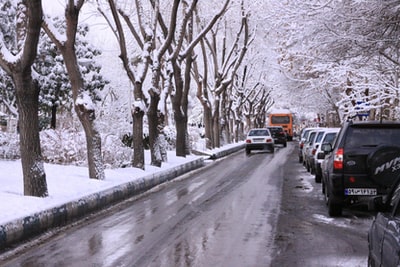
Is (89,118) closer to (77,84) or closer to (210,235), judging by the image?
(77,84)

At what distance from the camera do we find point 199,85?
127ft

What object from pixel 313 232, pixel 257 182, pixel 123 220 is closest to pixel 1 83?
pixel 257 182

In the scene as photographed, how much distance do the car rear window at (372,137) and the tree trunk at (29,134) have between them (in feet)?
19.5

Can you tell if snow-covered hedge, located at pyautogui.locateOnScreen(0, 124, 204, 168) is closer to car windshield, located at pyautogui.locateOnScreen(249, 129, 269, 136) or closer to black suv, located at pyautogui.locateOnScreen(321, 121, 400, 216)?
black suv, located at pyautogui.locateOnScreen(321, 121, 400, 216)

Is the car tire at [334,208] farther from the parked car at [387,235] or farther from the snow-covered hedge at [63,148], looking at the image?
the snow-covered hedge at [63,148]

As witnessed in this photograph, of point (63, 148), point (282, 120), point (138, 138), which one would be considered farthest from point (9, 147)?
point (282, 120)

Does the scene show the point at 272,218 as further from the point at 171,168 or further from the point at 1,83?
the point at 1,83

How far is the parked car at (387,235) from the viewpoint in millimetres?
4273

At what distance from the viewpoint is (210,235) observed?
931cm

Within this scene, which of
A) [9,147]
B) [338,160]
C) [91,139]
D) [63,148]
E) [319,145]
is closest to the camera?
[338,160]

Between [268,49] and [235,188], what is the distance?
1303 inches

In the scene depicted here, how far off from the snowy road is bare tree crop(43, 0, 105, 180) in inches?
70.9

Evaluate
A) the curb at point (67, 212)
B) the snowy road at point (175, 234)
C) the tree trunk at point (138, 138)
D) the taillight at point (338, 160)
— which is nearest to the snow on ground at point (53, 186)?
the curb at point (67, 212)

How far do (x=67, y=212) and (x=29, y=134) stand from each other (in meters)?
1.77
